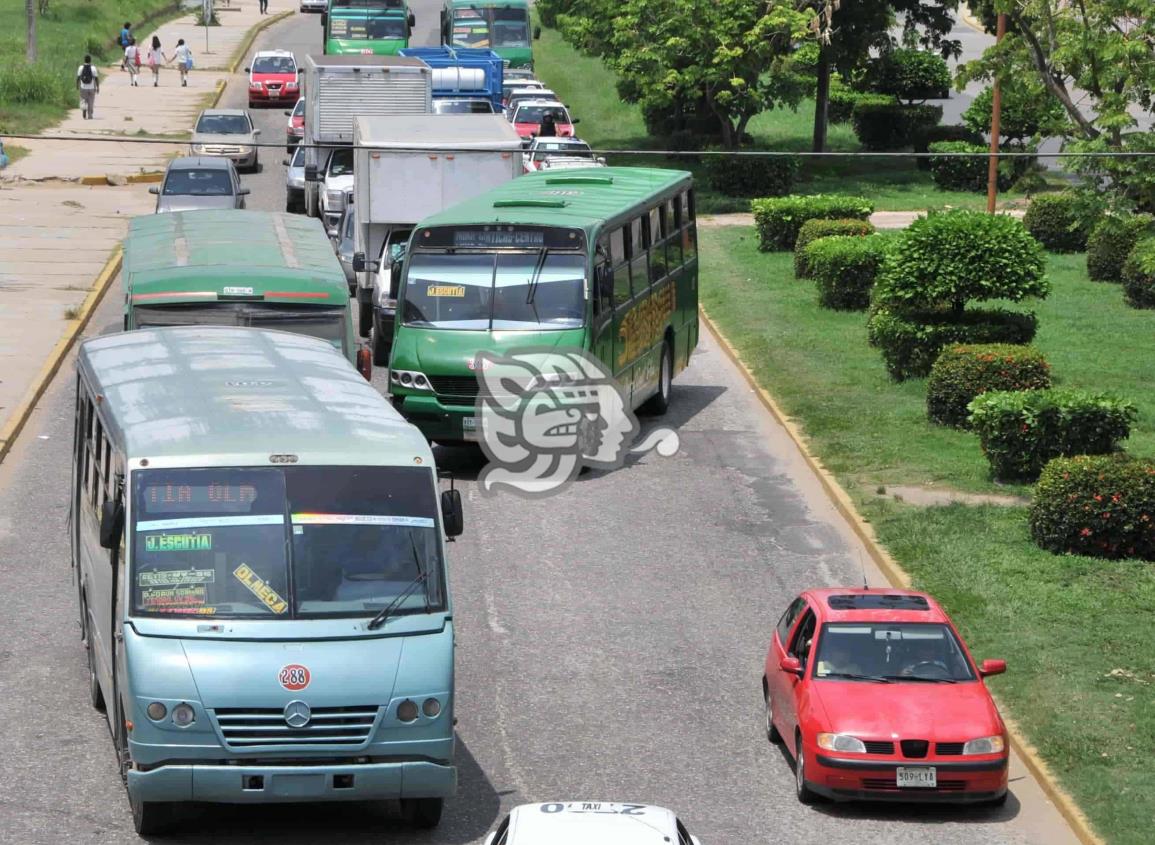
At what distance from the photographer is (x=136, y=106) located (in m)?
62.5

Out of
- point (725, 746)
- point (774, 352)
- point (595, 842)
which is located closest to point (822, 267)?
point (774, 352)

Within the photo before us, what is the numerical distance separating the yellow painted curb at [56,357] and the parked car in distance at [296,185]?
592cm

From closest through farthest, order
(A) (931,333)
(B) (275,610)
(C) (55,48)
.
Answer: (B) (275,610), (A) (931,333), (C) (55,48)

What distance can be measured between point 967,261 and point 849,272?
23.5ft

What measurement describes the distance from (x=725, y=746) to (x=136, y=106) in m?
52.3

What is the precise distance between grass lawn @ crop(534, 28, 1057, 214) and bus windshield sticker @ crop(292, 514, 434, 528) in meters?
34.5

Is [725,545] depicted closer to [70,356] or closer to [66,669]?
[66,669]

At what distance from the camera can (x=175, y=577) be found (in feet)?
39.7

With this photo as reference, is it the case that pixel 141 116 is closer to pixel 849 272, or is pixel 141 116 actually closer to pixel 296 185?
pixel 296 185

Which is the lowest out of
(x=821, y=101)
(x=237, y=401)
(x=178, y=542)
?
(x=178, y=542)

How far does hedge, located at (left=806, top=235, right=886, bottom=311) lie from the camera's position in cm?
3303

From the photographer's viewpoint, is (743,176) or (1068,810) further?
(743,176)

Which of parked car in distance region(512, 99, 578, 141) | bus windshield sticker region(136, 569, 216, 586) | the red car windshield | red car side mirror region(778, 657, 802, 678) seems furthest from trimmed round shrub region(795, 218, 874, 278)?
bus windshield sticker region(136, 569, 216, 586)

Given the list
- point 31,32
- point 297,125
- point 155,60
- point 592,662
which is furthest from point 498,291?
point 31,32
